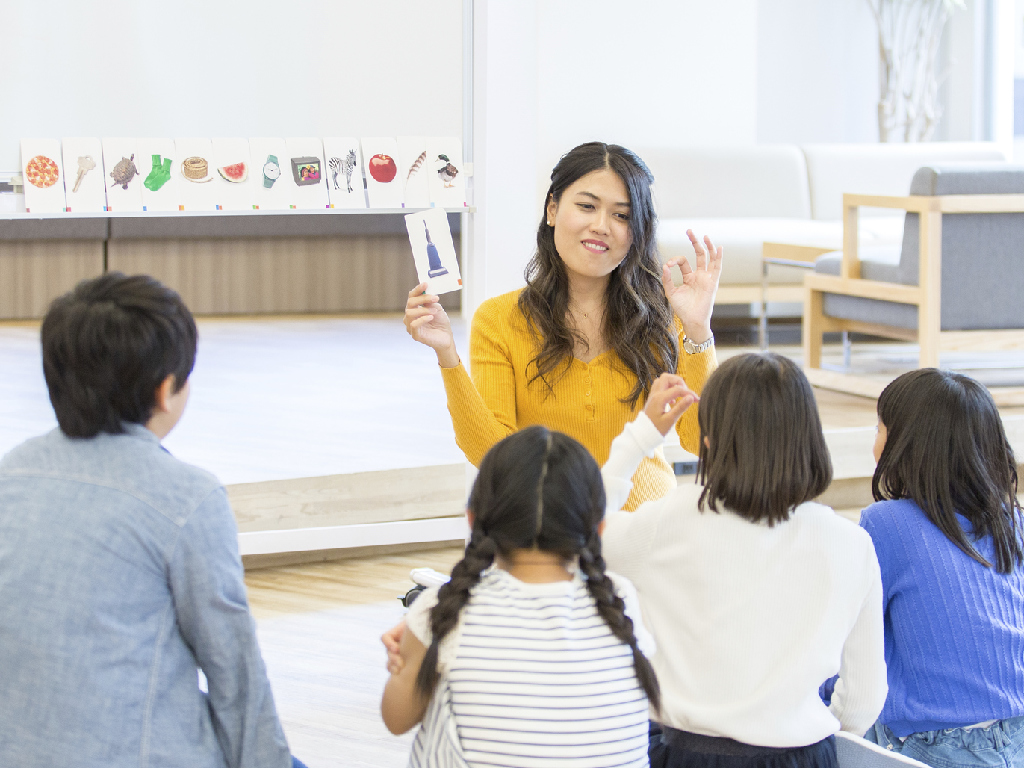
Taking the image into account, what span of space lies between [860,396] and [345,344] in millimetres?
2425

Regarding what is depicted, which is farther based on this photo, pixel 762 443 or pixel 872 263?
pixel 872 263

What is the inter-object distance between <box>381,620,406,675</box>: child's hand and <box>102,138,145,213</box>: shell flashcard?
1.94 m

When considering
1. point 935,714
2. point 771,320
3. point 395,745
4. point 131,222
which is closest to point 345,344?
point 131,222

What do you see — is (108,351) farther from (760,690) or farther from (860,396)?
(860,396)

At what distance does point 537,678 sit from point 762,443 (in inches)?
15.6

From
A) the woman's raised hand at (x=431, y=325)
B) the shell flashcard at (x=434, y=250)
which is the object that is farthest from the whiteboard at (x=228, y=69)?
the woman's raised hand at (x=431, y=325)

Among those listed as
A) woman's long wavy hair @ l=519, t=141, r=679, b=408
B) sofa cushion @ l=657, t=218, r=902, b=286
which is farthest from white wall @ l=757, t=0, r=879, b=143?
woman's long wavy hair @ l=519, t=141, r=679, b=408

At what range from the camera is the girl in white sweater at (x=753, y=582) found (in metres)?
1.39

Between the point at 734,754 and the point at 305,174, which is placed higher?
the point at 305,174

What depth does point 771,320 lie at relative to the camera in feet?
20.1

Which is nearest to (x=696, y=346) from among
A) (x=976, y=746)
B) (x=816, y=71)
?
(x=976, y=746)

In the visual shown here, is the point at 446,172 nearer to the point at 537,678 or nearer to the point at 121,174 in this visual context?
the point at 121,174

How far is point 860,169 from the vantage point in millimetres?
6461

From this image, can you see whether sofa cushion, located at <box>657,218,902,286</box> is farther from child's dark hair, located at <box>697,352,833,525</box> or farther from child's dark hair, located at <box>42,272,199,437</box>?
child's dark hair, located at <box>42,272,199,437</box>
